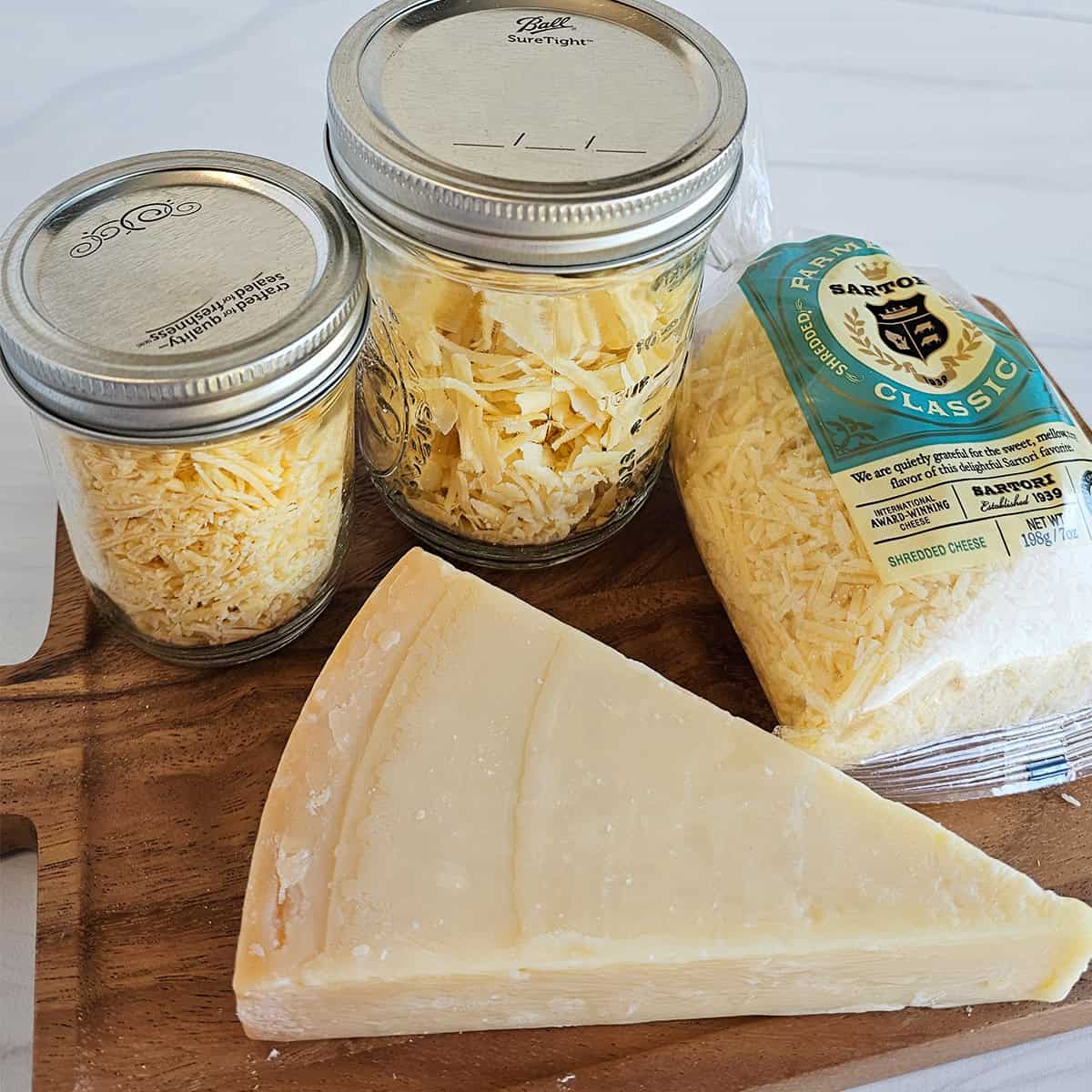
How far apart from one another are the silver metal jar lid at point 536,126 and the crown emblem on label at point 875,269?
0.80 feet

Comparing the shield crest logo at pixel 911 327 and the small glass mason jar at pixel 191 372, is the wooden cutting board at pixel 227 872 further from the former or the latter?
the shield crest logo at pixel 911 327

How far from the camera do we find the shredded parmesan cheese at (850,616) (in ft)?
3.63

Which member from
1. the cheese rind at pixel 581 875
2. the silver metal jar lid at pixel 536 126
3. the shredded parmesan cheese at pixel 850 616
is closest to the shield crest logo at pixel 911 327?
the shredded parmesan cheese at pixel 850 616

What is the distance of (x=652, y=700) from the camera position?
1085mm

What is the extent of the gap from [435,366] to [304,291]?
0.47 feet

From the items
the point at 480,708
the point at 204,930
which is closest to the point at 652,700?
the point at 480,708

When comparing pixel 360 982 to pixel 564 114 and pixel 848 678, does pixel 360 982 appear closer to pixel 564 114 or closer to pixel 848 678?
pixel 848 678

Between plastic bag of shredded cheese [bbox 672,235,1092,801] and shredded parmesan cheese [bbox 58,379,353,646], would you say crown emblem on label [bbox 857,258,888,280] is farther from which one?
shredded parmesan cheese [bbox 58,379,353,646]

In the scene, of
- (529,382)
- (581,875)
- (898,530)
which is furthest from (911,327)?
(581,875)

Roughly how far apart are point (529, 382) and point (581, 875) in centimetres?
41

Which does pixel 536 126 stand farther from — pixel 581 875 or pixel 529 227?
pixel 581 875

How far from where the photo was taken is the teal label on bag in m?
1.13

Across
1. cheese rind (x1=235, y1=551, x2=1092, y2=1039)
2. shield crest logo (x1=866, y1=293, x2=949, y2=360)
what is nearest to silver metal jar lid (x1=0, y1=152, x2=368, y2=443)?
cheese rind (x1=235, y1=551, x2=1092, y2=1039)

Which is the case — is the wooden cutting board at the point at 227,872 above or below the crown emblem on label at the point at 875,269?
below
